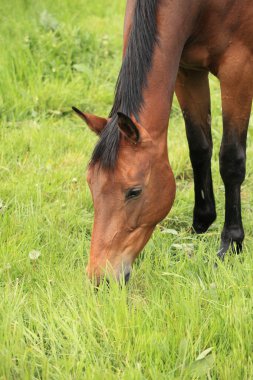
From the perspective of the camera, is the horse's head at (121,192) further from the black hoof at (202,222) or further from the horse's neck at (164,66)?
the black hoof at (202,222)

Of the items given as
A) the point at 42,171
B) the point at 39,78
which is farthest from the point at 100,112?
the point at 42,171

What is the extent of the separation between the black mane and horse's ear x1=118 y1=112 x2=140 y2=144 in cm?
5

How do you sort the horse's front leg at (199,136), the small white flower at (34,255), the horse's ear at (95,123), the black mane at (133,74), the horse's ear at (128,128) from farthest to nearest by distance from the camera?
the horse's front leg at (199,136) → the small white flower at (34,255) → the horse's ear at (95,123) → the black mane at (133,74) → the horse's ear at (128,128)

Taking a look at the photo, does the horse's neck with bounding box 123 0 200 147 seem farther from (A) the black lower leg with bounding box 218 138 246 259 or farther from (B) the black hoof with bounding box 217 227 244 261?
(B) the black hoof with bounding box 217 227 244 261

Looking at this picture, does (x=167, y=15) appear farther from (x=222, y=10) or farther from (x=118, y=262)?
(x=118, y=262)

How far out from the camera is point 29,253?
11.4 feet

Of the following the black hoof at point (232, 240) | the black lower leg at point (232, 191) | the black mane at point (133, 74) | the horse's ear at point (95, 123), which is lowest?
the black hoof at point (232, 240)

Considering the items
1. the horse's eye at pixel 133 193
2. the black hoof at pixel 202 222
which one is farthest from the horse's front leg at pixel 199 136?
the horse's eye at pixel 133 193

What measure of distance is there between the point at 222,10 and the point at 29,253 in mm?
1589

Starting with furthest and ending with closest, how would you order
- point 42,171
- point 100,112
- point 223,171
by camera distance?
point 100,112 < point 42,171 < point 223,171

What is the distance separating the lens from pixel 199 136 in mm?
4055

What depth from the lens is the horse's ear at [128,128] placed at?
2.82m

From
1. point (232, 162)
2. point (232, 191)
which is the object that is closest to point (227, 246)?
A: point (232, 191)

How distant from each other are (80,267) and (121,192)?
1.88 feet
